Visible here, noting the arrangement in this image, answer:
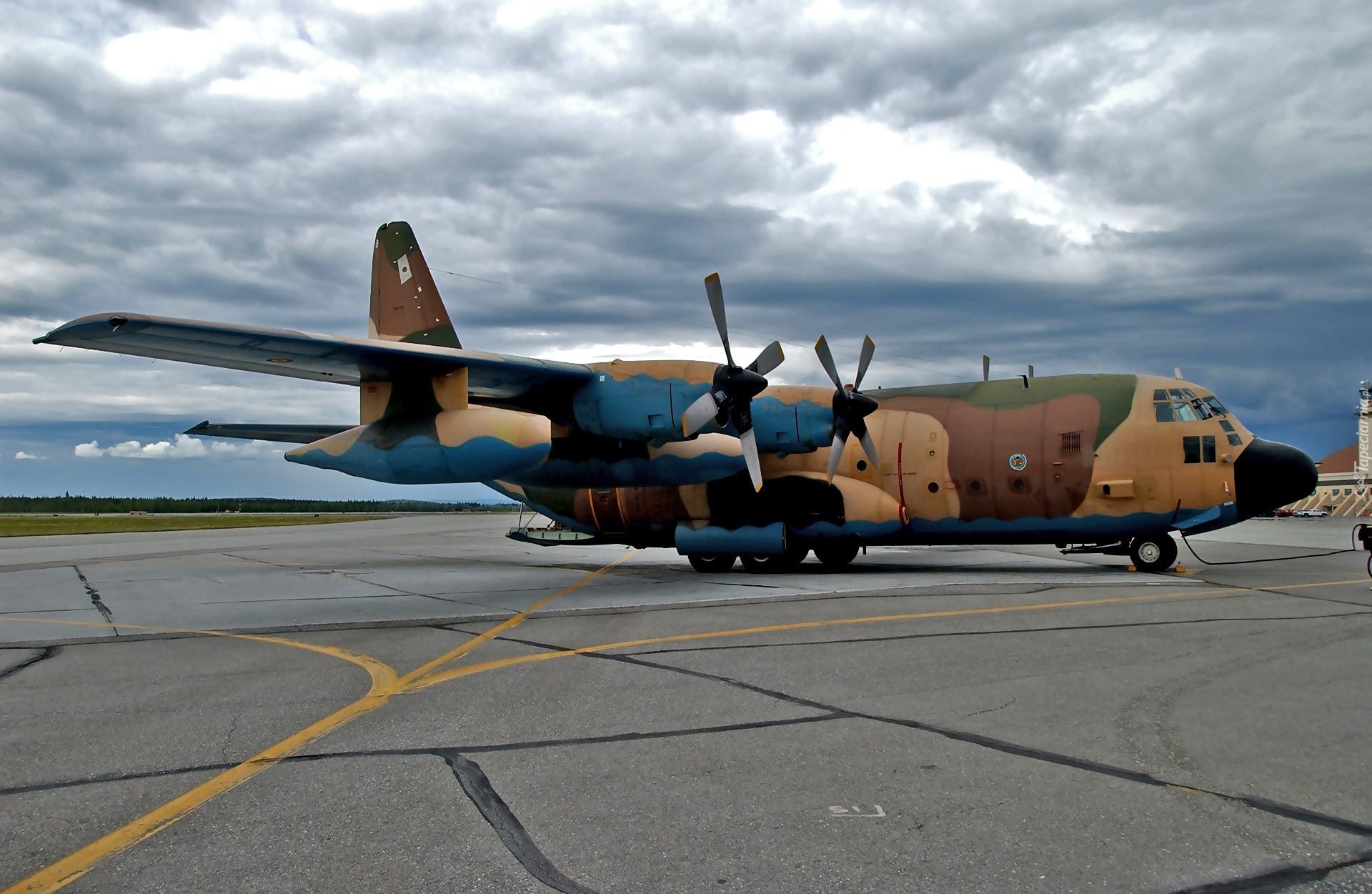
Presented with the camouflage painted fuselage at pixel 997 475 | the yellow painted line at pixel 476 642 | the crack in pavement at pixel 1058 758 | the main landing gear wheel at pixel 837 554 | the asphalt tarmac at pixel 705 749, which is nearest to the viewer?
the asphalt tarmac at pixel 705 749

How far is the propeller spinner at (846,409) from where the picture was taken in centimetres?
1698

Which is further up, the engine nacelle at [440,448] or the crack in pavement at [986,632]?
the engine nacelle at [440,448]

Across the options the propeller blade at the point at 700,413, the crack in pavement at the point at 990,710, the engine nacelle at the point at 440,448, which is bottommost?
the crack in pavement at the point at 990,710

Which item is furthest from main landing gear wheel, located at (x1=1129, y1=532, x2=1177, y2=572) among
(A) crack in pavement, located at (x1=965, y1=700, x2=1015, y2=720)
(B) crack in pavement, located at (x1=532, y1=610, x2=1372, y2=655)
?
(A) crack in pavement, located at (x1=965, y1=700, x2=1015, y2=720)

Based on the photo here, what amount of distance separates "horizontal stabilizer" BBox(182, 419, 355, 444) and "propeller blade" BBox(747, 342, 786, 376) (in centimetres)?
1160

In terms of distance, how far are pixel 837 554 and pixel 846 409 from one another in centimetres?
421

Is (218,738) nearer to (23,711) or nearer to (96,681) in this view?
(23,711)

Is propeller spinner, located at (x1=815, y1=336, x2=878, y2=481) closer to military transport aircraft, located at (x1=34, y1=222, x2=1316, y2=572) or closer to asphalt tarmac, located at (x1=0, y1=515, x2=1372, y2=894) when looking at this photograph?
military transport aircraft, located at (x1=34, y1=222, x2=1316, y2=572)

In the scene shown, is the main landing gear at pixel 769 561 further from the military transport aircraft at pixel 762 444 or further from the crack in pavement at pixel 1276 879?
the crack in pavement at pixel 1276 879

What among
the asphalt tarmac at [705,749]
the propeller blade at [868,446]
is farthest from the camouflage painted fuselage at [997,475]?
the asphalt tarmac at [705,749]

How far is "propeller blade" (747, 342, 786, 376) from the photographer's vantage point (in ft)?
51.1

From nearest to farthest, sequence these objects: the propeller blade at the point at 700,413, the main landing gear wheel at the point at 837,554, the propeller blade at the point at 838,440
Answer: the propeller blade at the point at 700,413, the propeller blade at the point at 838,440, the main landing gear wheel at the point at 837,554

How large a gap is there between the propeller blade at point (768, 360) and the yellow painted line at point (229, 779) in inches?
302

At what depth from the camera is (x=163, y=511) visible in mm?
89125
